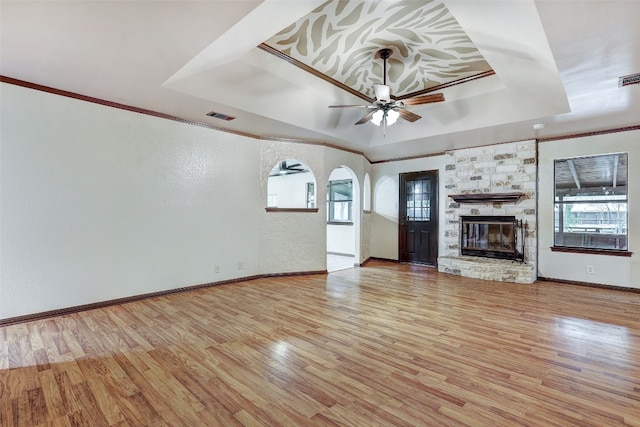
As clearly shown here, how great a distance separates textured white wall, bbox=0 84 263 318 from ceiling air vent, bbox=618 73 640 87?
16.2 feet

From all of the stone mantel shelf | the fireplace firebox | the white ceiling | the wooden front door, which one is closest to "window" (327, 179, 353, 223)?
the wooden front door

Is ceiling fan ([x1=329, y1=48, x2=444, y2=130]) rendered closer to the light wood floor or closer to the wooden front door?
the light wood floor

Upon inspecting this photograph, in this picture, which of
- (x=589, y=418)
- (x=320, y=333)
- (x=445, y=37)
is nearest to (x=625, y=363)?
(x=589, y=418)

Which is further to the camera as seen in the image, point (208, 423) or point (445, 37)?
point (445, 37)

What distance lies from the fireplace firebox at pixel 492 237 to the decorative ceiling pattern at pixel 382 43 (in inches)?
Result: 119

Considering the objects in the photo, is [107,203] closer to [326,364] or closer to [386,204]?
[326,364]

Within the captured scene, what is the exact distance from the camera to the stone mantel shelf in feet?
18.2

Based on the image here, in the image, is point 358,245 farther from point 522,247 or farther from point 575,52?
point 575,52

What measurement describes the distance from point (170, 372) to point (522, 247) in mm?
6012

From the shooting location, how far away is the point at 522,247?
5.61m

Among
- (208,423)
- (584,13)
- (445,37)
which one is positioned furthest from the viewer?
(445,37)

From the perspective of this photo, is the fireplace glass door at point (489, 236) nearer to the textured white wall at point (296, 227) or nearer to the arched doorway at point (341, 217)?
the arched doorway at point (341, 217)

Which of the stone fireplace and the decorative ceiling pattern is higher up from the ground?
the decorative ceiling pattern

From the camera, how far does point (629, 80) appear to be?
308 centimetres
